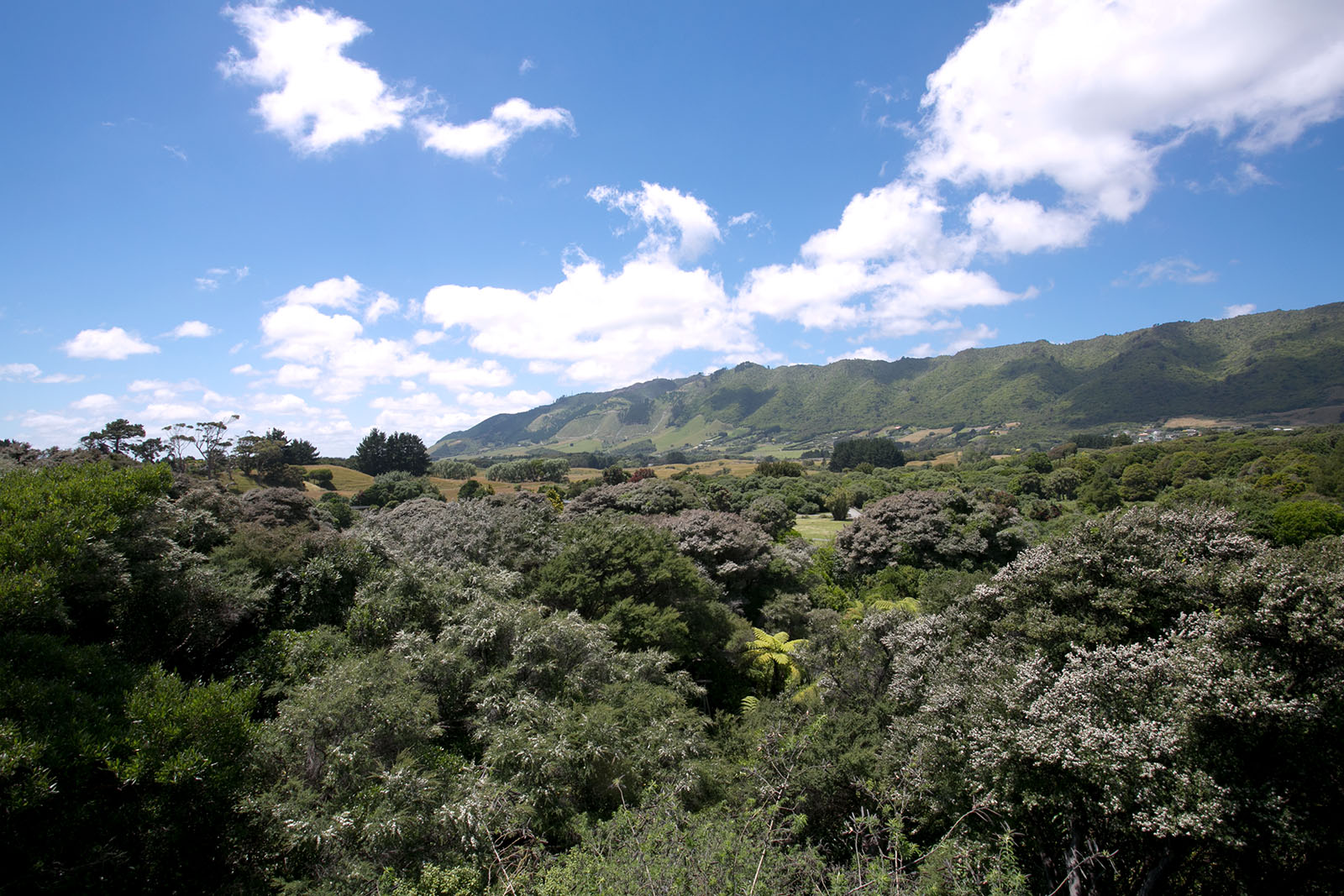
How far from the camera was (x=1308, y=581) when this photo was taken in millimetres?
6562

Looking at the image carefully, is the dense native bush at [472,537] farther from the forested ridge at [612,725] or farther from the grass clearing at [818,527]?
the grass clearing at [818,527]

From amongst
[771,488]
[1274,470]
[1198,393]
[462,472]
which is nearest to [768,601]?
[771,488]

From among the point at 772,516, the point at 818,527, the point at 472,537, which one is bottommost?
the point at 818,527

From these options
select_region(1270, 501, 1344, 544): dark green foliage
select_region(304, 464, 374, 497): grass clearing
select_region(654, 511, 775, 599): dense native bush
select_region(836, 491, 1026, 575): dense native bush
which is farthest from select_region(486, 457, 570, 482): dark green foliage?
select_region(1270, 501, 1344, 544): dark green foliage

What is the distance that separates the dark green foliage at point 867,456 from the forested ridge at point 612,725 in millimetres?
88941

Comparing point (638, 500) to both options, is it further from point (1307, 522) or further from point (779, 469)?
point (779, 469)

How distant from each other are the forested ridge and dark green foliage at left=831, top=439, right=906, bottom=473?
8894 centimetres

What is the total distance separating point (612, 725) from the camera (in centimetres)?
1061

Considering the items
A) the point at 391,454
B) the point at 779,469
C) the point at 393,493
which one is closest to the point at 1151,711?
the point at 393,493

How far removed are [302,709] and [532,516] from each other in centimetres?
1515

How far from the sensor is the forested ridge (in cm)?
649

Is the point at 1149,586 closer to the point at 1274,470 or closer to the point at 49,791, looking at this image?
the point at 49,791

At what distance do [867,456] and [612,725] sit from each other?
324 feet

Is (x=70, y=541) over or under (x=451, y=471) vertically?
under
